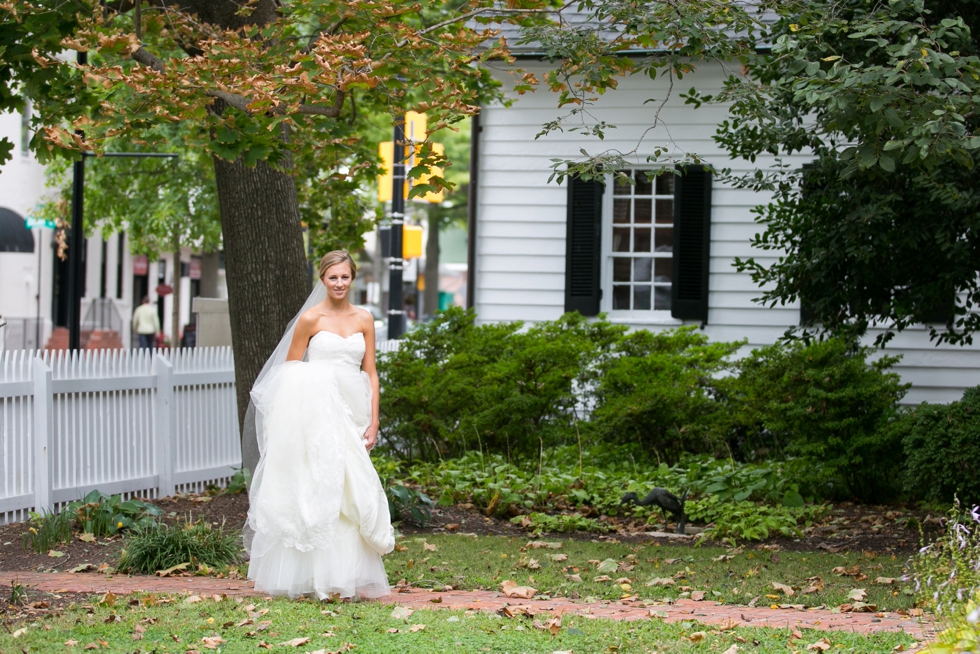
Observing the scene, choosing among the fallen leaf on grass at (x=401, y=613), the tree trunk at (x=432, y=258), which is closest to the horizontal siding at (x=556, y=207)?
the fallen leaf on grass at (x=401, y=613)

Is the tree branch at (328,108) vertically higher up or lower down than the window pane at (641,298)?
higher up

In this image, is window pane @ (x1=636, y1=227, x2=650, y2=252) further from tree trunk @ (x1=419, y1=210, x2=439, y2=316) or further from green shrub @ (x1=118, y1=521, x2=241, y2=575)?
tree trunk @ (x1=419, y1=210, x2=439, y2=316)

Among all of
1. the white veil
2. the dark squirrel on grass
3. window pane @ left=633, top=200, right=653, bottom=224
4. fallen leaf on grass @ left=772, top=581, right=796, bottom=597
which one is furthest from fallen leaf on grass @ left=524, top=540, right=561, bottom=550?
window pane @ left=633, top=200, right=653, bottom=224

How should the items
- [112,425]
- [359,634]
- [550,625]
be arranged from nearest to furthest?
1. [359,634]
2. [550,625]
3. [112,425]

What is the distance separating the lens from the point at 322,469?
243 inches

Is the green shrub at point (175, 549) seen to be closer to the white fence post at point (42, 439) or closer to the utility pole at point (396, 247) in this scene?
the white fence post at point (42, 439)

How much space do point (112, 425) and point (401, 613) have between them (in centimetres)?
502

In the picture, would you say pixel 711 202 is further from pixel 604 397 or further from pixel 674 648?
pixel 674 648

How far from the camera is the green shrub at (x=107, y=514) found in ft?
27.5

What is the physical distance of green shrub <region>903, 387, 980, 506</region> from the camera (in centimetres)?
801

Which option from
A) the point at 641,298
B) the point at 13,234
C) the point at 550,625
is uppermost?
the point at 13,234

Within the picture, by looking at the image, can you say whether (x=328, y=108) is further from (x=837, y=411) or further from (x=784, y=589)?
(x=837, y=411)

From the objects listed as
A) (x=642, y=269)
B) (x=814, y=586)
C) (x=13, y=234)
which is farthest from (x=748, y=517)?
(x=13, y=234)

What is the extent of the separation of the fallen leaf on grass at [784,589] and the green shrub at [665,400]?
4374mm
